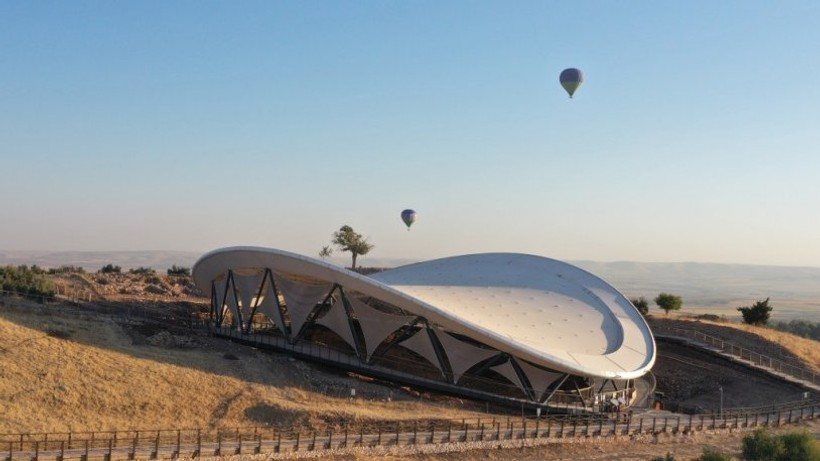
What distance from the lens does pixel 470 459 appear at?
31.8 meters

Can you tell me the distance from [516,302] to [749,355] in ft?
77.6

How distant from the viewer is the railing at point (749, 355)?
5447 cm

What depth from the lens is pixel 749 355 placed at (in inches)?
2269

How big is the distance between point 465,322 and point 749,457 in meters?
15.2

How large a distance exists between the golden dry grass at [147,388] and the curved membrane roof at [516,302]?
565cm

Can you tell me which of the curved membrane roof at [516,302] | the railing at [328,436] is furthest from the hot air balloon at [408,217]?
the railing at [328,436]

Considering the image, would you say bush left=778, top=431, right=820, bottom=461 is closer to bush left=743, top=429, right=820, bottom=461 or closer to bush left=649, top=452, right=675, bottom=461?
bush left=743, top=429, right=820, bottom=461

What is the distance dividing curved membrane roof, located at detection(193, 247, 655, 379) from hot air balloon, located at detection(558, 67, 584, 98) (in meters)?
15.3

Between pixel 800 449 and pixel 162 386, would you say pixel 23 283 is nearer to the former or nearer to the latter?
pixel 162 386

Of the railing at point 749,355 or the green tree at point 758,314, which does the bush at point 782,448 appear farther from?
the green tree at point 758,314

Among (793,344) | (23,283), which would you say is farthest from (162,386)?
(793,344)

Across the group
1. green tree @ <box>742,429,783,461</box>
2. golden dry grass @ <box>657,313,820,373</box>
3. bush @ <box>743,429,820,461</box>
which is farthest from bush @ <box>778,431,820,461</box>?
golden dry grass @ <box>657,313,820,373</box>

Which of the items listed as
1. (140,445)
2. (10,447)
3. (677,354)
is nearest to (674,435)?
(677,354)

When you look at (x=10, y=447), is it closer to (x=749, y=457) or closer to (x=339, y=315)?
(x=339, y=315)
